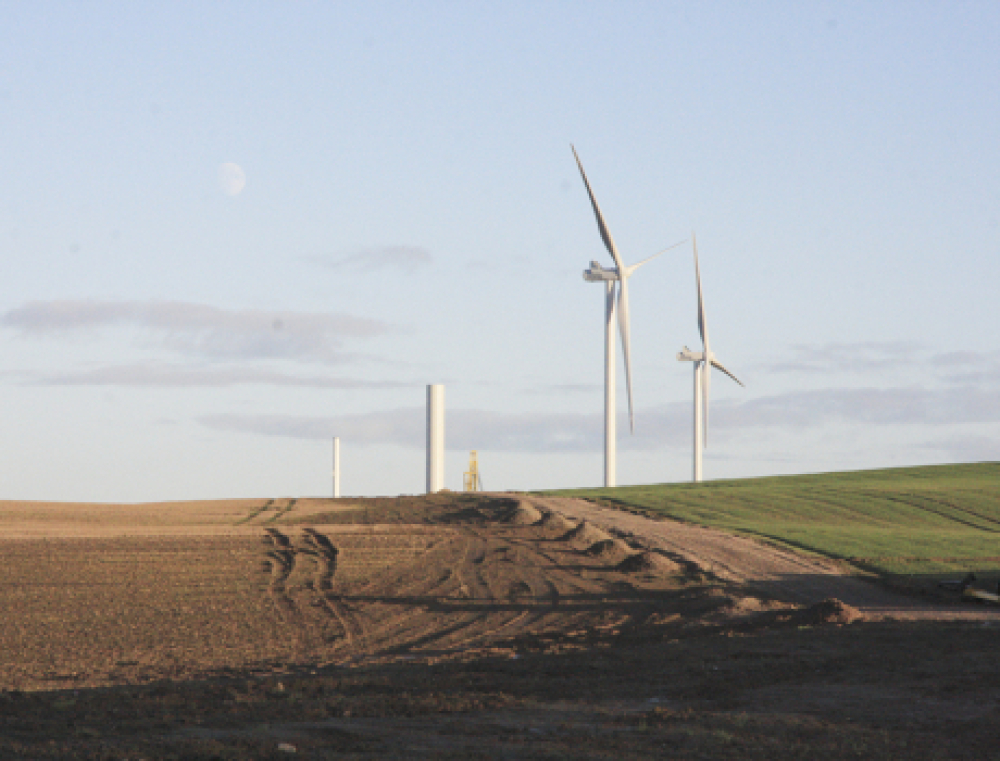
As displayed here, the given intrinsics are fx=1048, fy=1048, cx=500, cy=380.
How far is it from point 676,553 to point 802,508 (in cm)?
2343

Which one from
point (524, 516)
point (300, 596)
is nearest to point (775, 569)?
point (300, 596)

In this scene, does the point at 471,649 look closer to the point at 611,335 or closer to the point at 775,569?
the point at 775,569

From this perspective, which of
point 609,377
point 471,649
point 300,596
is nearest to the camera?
point 471,649

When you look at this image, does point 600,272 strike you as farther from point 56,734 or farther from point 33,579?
point 56,734

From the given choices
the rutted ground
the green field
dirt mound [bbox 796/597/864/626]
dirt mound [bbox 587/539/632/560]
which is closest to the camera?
the rutted ground

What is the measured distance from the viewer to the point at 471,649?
24.8 meters

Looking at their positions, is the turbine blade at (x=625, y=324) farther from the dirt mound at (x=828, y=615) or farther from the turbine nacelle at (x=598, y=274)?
the dirt mound at (x=828, y=615)

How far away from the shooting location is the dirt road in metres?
31.0

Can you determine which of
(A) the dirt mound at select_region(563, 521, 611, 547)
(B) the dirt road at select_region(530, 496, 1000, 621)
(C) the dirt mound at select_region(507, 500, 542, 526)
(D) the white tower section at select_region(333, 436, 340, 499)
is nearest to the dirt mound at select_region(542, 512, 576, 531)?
(C) the dirt mound at select_region(507, 500, 542, 526)

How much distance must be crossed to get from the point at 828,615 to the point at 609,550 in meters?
15.6

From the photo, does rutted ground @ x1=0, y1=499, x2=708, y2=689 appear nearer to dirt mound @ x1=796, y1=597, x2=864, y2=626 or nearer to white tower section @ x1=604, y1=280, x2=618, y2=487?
dirt mound @ x1=796, y1=597, x2=864, y2=626

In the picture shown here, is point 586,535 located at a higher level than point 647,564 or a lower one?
→ higher

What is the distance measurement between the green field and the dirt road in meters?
2.10

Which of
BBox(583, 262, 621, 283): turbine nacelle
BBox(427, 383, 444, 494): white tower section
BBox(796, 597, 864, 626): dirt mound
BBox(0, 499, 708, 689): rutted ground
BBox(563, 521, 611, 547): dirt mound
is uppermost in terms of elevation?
BBox(583, 262, 621, 283): turbine nacelle
